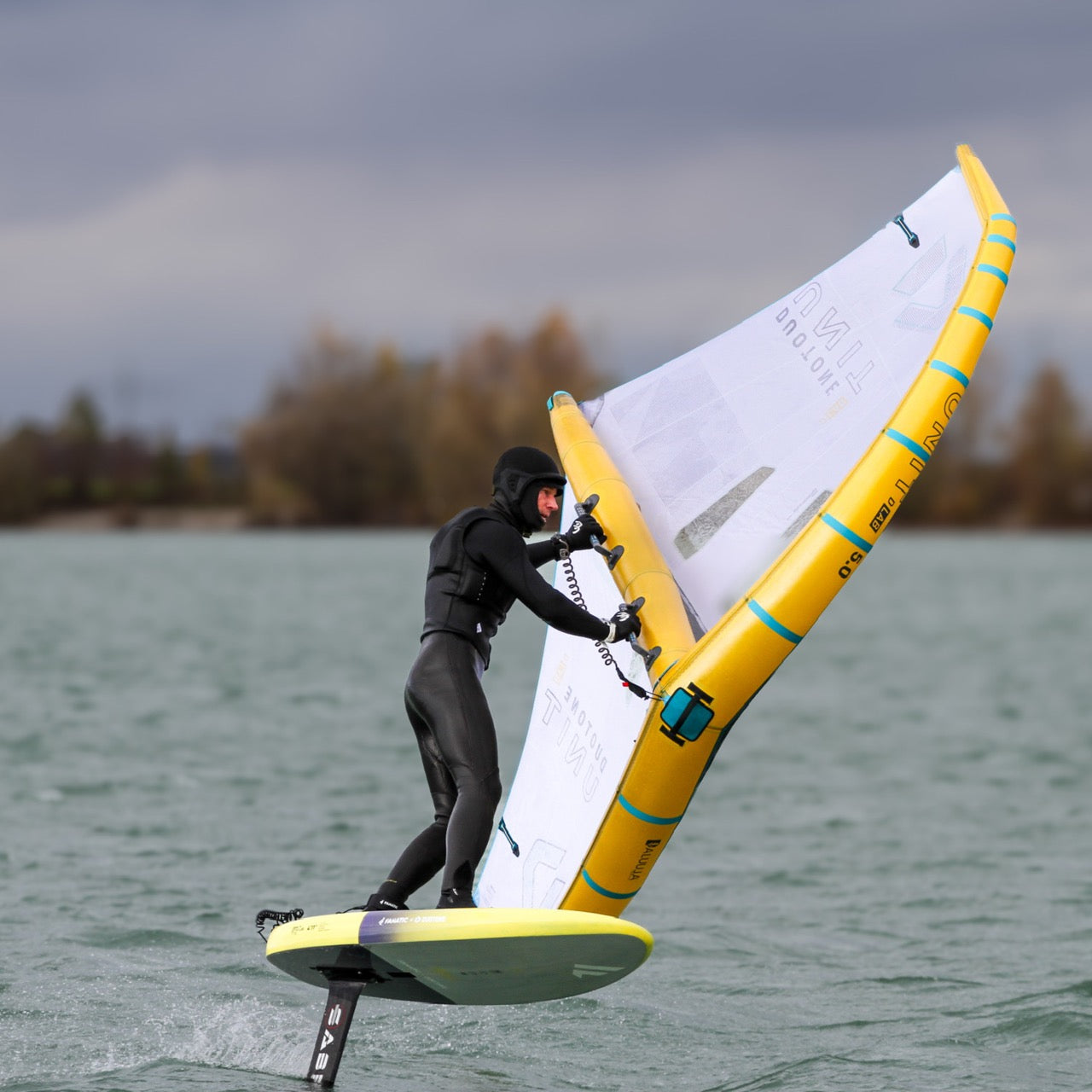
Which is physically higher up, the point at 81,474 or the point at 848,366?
the point at 81,474

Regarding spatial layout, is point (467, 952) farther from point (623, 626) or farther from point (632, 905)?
point (632, 905)

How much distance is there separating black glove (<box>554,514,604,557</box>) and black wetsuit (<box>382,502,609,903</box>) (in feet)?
0.87

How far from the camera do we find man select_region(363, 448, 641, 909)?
286 inches

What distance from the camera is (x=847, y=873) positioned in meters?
13.4

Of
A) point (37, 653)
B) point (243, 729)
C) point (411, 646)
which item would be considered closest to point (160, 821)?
point (243, 729)

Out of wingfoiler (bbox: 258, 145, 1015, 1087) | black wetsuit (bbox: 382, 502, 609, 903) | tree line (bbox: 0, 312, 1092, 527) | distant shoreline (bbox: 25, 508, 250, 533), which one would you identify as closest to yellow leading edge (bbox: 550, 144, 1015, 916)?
wingfoiler (bbox: 258, 145, 1015, 1087)

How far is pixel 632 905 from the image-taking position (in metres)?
12.0

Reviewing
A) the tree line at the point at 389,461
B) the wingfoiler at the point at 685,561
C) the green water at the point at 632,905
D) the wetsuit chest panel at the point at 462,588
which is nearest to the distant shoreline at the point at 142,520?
the tree line at the point at 389,461

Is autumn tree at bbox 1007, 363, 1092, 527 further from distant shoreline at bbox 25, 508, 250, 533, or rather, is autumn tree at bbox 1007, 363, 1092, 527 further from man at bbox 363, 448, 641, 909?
man at bbox 363, 448, 641, 909

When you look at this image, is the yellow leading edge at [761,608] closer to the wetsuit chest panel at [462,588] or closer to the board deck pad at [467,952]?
the board deck pad at [467,952]

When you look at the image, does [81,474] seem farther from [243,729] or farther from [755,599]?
[755,599]

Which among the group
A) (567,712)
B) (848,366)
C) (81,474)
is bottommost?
(567,712)

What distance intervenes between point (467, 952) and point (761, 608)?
6.60 ft

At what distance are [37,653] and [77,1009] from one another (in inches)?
948
